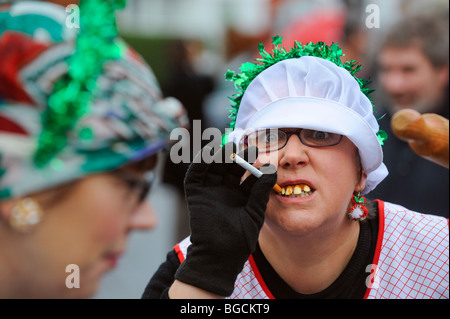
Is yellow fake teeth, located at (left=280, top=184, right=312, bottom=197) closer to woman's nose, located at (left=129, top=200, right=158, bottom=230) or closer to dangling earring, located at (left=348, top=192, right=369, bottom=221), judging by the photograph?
dangling earring, located at (left=348, top=192, right=369, bottom=221)

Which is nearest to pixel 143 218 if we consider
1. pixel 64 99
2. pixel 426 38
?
pixel 64 99

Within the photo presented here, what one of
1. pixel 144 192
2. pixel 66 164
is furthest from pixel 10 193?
pixel 144 192

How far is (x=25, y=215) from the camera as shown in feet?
4.18

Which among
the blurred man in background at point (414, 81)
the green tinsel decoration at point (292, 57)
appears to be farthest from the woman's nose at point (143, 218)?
the blurred man in background at point (414, 81)

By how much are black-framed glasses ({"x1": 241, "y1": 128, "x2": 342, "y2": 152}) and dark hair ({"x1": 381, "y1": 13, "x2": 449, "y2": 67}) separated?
1653 mm

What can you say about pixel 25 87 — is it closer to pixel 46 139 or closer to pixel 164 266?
pixel 46 139

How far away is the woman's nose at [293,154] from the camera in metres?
2.03

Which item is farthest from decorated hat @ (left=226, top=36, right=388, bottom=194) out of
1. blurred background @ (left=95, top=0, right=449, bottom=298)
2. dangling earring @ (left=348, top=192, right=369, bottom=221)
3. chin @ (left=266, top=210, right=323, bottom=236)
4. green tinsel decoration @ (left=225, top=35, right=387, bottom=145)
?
blurred background @ (left=95, top=0, right=449, bottom=298)

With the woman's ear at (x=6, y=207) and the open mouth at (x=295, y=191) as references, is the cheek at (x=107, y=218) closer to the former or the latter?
the woman's ear at (x=6, y=207)

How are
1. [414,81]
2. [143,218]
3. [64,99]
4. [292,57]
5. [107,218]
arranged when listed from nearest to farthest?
[64,99]
[107,218]
[143,218]
[292,57]
[414,81]

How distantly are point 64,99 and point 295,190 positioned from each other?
972 mm

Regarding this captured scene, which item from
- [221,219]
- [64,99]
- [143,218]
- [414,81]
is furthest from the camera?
[414,81]

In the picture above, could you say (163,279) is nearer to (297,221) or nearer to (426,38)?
(297,221)
